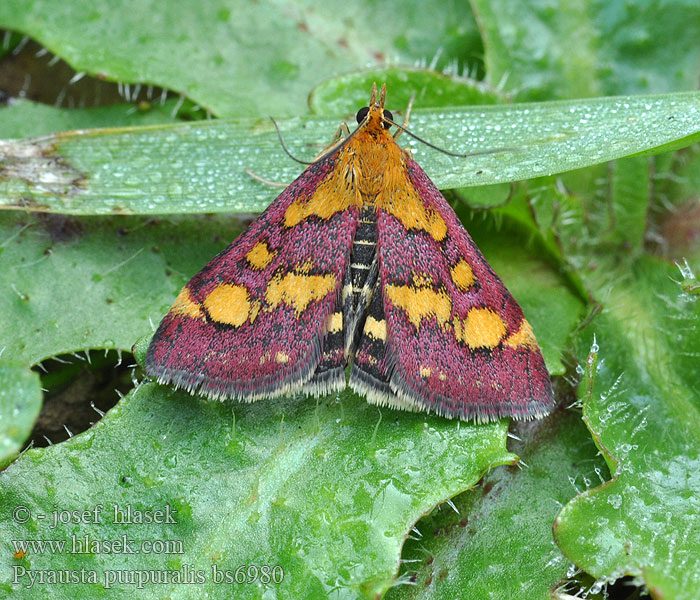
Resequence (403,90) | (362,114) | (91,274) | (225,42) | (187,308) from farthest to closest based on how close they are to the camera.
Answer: (225,42), (403,90), (91,274), (362,114), (187,308)

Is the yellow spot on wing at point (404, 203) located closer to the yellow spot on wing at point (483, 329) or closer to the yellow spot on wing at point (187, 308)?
the yellow spot on wing at point (483, 329)

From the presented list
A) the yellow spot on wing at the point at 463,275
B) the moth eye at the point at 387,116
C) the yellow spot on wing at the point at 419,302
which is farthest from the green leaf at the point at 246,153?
the yellow spot on wing at the point at 419,302

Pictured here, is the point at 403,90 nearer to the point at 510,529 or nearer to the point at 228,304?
the point at 228,304

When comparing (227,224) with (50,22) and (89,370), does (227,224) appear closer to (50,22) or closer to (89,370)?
(89,370)

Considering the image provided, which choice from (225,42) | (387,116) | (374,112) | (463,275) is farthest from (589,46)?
(225,42)

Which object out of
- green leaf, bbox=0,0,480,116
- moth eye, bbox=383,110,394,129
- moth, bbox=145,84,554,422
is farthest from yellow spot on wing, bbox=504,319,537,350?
green leaf, bbox=0,0,480,116

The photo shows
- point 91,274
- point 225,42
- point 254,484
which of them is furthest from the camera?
point 225,42
